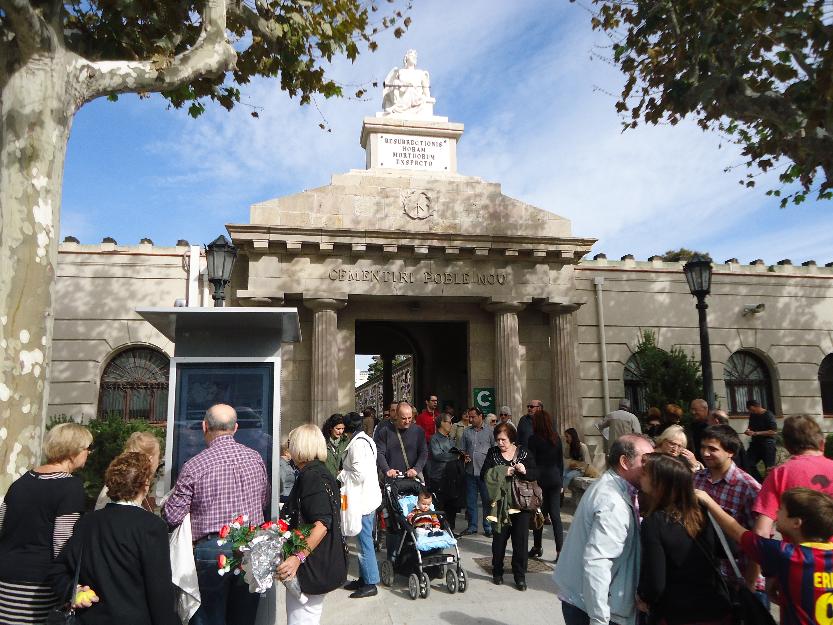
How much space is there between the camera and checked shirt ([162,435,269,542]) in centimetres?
403

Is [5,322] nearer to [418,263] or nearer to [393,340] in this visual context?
[418,263]

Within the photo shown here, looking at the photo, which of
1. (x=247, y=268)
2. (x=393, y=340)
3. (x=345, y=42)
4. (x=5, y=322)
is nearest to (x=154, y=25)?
(x=345, y=42)

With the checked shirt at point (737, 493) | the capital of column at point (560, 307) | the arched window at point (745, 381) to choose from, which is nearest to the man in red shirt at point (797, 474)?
the checked shirt at point (737, 493)

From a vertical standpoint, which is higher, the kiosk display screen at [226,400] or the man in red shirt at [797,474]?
the kiosk display screen at [226,400]

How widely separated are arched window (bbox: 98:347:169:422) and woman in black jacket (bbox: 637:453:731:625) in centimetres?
1434

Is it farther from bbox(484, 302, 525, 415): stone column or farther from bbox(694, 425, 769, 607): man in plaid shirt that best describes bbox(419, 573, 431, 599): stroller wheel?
bbox(484, 302, 525, 415): stone column

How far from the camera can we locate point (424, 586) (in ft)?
21.4

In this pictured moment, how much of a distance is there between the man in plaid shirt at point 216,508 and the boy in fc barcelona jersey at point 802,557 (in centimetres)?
304

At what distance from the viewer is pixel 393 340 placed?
2245 centimetres

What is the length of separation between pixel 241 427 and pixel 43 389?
2102mm

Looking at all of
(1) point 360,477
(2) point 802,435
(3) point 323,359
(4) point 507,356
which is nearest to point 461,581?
(1) point 360,477

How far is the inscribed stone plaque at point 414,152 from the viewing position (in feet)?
52.2

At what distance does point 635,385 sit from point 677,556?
1559 cm

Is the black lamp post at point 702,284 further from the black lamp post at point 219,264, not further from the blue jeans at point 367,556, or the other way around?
the black lamp post at point 219,264
